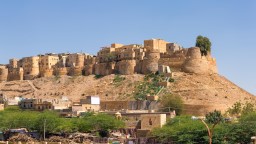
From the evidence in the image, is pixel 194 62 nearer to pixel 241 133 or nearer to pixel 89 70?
pixel 89 70

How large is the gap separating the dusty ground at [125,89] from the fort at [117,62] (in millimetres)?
1424

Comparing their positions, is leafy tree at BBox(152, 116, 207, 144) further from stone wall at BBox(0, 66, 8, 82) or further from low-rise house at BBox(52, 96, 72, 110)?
stone wall at BBox(0, 66, 8, 82)

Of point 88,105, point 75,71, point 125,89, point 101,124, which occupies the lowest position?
point 101,124

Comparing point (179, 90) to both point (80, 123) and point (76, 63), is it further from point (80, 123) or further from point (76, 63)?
point (76, 63)

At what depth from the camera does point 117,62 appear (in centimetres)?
7369

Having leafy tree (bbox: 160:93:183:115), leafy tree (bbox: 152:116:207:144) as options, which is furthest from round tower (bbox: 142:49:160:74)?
leafy tree (bbox: 152:116:207:144)

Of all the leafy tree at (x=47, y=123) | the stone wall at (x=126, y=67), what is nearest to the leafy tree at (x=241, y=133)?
the leafy tree at (x=47, y=123)

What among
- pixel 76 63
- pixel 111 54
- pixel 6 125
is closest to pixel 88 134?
pixel 6 125

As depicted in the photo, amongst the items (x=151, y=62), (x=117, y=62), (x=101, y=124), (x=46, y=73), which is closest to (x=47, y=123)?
(x=101, y=124)

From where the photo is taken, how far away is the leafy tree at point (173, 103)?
55719mm

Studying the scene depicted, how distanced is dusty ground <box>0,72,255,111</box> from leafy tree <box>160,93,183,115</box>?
4.77 ft

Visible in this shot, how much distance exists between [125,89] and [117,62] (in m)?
7.18

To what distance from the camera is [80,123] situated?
49.3 meters

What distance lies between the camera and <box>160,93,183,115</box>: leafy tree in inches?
2194
